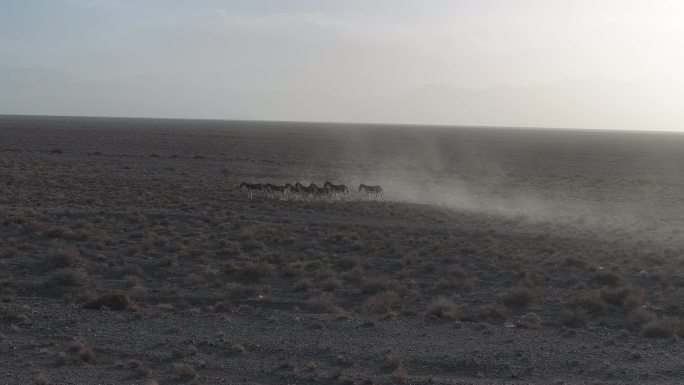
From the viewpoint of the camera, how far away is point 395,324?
43.6 feet

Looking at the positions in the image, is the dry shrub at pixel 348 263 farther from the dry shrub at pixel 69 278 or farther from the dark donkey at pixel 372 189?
the dark donkey at pixel 372 189

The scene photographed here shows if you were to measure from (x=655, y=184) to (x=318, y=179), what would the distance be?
26970mm

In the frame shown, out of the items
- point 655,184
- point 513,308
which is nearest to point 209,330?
point 513,308

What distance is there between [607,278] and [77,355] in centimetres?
1335

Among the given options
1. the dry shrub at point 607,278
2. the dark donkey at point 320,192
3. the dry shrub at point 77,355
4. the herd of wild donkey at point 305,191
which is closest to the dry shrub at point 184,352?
the dry shrub at point 77,355

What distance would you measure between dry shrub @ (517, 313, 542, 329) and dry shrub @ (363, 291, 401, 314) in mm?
2623

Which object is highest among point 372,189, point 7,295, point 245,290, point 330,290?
point 372,189

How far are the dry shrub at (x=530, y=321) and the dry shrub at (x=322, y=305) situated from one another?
3.80 m

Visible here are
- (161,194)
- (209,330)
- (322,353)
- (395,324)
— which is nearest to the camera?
(322,353)

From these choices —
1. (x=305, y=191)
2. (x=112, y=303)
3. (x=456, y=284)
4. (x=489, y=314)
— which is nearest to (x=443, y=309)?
(x=489, y=314)

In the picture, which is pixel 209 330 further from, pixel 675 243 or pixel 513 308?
pixel 675 243

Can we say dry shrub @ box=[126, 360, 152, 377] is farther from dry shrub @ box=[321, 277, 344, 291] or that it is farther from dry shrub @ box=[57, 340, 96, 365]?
dry shrub @ box=[321, 277, 344, 291]

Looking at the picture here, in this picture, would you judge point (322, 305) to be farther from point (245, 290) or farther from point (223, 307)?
point (245, 290)

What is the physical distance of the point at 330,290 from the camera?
16547 millimetres
